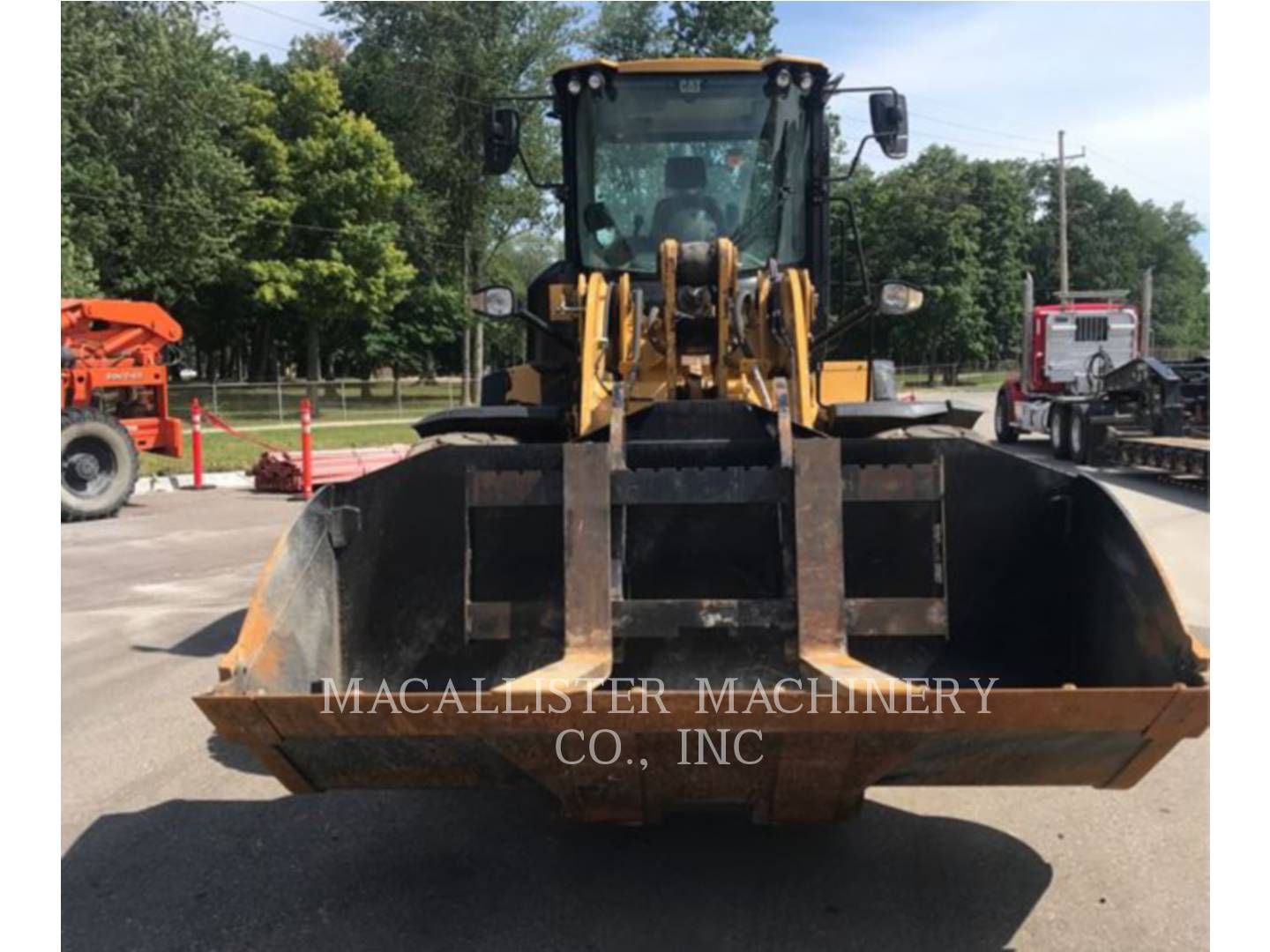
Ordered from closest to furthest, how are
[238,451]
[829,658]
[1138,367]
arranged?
[829,658], [1138,367], [238,451]

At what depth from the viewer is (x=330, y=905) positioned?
12.5ft

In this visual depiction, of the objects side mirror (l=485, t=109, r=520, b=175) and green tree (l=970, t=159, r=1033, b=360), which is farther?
green tree (l=970, t=159, r=1033, b=360)

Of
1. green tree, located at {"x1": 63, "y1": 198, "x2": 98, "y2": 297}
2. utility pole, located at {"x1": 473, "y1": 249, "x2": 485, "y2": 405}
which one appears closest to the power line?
green tree, located at {"x1": 63, "y1": 198, "x2": 98, "y2": 297}

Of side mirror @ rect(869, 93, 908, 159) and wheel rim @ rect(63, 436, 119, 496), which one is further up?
side mirror @ rect(869, 93, 908, 159)

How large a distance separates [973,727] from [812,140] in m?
3.86

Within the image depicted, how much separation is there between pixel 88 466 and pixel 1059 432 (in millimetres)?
15852

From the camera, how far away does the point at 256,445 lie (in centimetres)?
2139

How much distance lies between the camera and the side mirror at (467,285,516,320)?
18.2 ft

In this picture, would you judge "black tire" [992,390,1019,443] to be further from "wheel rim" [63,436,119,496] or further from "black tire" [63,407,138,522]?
"wheel rim" [63,436,119,496]

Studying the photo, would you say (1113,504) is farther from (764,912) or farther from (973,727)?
(764,912)

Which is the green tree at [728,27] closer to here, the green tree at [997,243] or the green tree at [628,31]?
the green tree at [628,31]

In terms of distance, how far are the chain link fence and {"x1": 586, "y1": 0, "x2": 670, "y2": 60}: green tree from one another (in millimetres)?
14110

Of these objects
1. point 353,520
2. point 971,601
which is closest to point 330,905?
point 353,520

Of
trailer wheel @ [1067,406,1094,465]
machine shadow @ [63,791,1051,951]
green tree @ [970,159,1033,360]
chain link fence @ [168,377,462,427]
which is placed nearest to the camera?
machine shadow @ [63,791,1051,951]
